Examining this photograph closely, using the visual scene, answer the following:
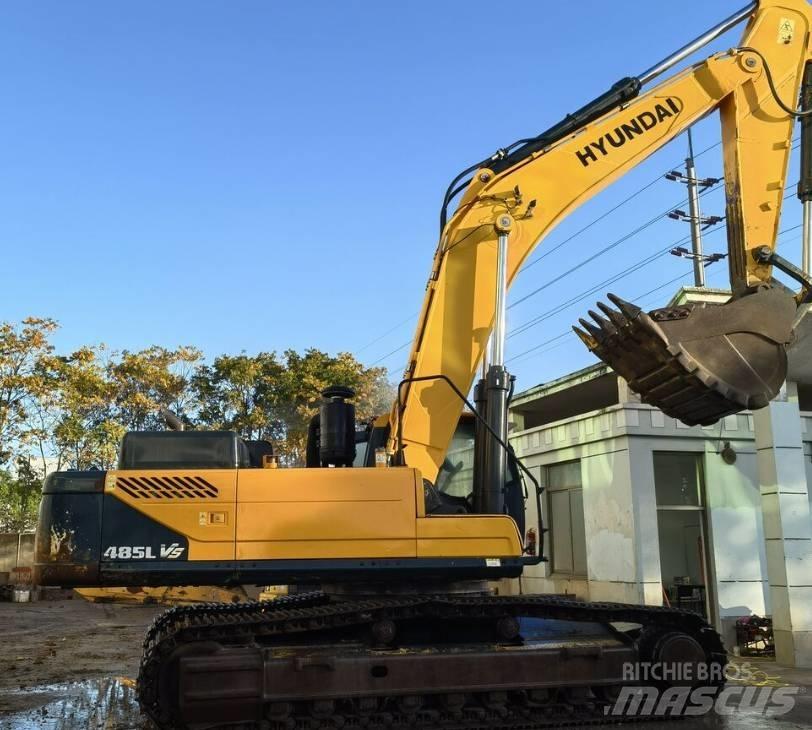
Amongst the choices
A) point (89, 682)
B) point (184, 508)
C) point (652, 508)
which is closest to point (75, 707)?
point (89, 682)

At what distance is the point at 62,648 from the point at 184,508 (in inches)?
379

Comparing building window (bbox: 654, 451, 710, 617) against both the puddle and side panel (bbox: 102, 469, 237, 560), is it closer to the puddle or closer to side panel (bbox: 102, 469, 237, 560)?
the puddle

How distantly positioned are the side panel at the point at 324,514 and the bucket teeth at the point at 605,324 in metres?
2.09

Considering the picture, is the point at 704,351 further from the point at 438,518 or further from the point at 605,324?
the point at 438,518

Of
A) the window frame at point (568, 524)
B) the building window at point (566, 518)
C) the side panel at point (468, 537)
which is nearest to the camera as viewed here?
the side panel at point (468, 537)

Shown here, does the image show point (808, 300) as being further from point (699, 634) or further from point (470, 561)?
point (470, 561)

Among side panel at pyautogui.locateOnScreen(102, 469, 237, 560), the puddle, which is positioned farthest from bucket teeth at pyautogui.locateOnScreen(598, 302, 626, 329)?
the puddle

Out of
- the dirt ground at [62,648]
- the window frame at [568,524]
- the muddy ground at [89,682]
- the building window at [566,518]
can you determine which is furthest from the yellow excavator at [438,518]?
the building window at [566,518]

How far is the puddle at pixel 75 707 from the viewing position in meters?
7.61

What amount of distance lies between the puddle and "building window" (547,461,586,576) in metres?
8.54

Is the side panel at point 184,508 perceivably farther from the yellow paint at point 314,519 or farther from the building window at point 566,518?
the building window at point 566,518

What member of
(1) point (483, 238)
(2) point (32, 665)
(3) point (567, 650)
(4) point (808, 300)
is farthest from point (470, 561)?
(2) point (32, 665)

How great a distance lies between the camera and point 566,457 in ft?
50.6

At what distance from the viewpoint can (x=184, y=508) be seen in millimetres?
6312
